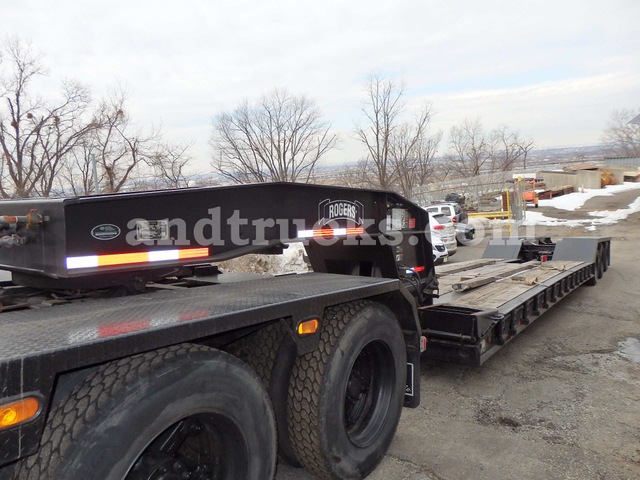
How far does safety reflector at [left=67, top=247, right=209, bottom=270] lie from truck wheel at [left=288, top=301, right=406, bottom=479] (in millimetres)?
890

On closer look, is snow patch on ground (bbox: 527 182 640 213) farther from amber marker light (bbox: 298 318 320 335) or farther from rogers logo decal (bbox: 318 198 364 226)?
amber marker light (bbox: 298 318 320 335)

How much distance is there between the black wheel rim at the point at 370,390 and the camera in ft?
10.8

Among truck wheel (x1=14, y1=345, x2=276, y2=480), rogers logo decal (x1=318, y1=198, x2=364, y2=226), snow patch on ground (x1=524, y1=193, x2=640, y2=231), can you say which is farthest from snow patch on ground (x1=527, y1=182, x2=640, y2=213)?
truck wheel (x1=14, y1=345, x2=276, y2=480)

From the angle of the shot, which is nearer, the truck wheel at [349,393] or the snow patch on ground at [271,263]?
the truck wheel at [349,393]

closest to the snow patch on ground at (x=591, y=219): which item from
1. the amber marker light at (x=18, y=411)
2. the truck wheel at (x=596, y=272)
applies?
the truck wheel at (x=596, y=272)

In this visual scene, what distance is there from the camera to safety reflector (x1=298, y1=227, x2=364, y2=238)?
3373mm

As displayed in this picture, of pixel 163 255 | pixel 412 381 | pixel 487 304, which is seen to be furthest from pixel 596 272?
pixel 163 255

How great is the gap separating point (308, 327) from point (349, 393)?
2.85ft

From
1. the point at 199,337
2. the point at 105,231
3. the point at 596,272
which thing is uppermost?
the point at 105,231

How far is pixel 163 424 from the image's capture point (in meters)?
1.86

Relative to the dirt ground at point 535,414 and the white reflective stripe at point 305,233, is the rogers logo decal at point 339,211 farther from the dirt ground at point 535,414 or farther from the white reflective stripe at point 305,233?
the dirt ground at point 535,414

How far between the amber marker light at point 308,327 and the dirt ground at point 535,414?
130cm

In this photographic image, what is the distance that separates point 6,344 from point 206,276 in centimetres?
237

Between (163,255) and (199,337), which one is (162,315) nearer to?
(199,337)
